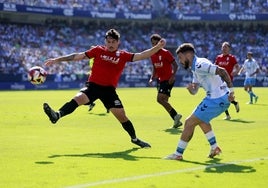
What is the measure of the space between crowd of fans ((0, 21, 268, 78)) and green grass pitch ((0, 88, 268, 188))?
34.6 meters

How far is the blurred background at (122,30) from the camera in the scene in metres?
50.7

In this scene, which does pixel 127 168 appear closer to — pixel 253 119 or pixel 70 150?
pixel 70 150

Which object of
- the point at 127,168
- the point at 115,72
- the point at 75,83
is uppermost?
the point at 115,72

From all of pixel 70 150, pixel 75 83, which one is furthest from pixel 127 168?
pixel 75 83

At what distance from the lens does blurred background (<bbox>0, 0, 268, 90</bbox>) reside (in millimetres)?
50688

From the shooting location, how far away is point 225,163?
863 centimetres

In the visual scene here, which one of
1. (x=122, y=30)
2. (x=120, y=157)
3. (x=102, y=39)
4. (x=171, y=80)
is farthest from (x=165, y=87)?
(x=122, y=30)

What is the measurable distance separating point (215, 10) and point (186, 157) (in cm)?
6049

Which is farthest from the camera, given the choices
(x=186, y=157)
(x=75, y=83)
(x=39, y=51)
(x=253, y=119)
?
(x=39, y=51)

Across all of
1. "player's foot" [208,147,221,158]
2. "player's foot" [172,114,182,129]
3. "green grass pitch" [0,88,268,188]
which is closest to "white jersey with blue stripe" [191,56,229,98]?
"player's foot" [208,147,221,158]

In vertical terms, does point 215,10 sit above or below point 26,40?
above

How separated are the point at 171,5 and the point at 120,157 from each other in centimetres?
5919

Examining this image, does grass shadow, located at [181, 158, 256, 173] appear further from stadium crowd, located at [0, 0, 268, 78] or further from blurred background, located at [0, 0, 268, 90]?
stadium crowd, located at [0, 0, 268, 78]

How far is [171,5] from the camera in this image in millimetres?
66875
